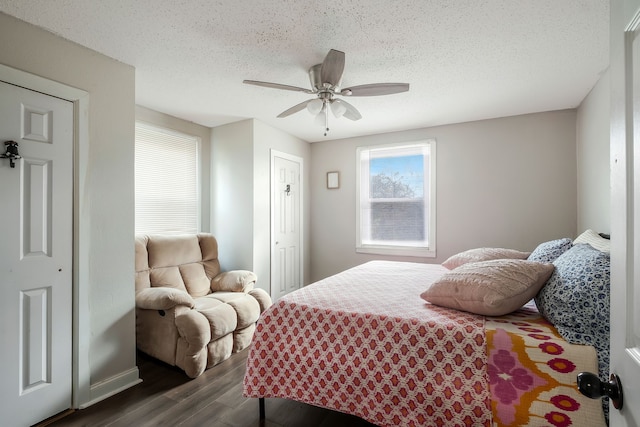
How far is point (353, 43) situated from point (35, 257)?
250 cm

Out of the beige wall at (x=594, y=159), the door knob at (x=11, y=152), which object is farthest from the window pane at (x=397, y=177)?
the door knob at (x=11, y=152)

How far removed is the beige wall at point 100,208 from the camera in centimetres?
200

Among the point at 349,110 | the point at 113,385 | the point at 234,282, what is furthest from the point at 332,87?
the point at 113,385

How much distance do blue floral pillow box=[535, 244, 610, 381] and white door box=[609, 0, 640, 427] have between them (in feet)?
2.56

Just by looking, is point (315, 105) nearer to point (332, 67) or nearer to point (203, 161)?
point (332, 67)

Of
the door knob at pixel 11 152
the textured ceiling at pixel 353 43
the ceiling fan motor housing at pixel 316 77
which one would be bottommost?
the door knob at pixel 11 152

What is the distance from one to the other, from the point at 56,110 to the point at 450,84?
3069 millimetres

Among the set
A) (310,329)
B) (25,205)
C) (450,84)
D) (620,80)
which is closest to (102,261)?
(25,205)

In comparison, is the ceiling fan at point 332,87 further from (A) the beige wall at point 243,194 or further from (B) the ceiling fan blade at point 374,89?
(A) the beige wall at point 243,194

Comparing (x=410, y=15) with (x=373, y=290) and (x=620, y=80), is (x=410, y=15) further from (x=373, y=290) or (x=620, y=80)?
(x=373, y=290)

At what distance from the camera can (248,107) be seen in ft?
10.8

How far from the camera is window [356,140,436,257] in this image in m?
4.07

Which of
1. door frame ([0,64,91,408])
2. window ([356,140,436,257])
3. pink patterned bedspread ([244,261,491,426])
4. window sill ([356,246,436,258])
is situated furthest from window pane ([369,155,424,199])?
door frame ([0,64,91,408])

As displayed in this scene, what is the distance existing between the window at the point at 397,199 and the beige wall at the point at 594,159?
1501mm
